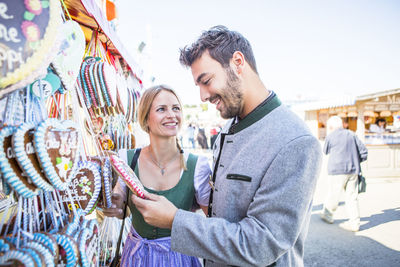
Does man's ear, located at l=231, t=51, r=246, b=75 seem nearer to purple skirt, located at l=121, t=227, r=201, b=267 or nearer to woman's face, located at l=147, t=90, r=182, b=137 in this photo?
woman's face, located at l=147, t=90, r=182, b=137

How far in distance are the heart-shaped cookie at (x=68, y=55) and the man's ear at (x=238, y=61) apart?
0.67 meters

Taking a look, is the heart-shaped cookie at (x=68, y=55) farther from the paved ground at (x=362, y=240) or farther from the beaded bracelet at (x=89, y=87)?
the paved ground at (x=362, y=240)

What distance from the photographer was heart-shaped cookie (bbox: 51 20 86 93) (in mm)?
738

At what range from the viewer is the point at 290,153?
809 millimetres

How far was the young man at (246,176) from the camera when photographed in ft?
2.55

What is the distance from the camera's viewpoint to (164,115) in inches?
60.6

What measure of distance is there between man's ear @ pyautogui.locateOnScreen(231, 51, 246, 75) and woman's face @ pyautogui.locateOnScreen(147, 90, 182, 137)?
2.15ft

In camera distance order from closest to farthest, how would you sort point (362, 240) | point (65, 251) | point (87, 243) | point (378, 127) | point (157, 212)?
point (65, 251), point (87, 243), point (157, 212), point (362, 240), point (378, 127)

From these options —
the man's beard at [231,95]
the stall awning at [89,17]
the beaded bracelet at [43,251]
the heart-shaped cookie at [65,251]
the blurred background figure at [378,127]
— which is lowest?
the blurred background figure at [378,127]

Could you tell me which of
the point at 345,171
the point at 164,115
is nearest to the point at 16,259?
the point at 164,115

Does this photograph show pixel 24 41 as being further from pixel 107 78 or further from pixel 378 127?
pixel 378 127

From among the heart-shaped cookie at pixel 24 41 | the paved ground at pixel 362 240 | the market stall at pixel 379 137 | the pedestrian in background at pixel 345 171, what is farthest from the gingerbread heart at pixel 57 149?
the market stall at pixel 379 137

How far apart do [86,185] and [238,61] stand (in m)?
0.89

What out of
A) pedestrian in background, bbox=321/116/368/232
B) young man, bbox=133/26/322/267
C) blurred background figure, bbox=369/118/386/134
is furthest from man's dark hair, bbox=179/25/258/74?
blurred background figure, bbox=369/118/386/134
